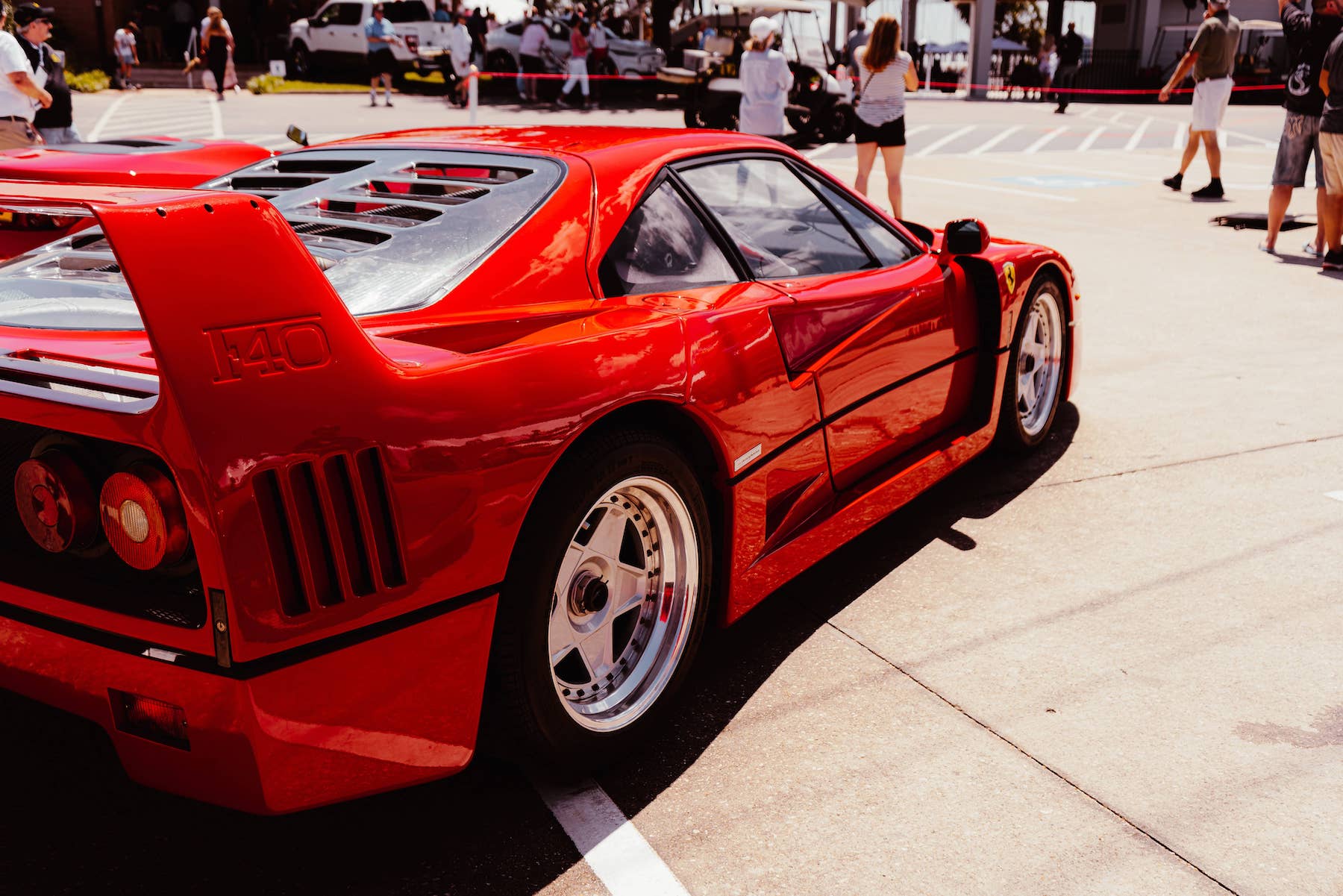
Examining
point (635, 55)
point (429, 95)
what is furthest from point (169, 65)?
point (635, 55)

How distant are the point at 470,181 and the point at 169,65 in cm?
3278

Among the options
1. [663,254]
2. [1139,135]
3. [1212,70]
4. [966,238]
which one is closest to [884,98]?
[1212,70]

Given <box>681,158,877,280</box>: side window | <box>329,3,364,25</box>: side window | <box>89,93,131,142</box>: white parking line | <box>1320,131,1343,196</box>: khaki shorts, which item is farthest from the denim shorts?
<box>329,3,364,25</box>: side window

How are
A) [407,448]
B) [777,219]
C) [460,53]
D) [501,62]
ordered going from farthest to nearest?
[501,62] < [460,53] < [777,219] < [407,448]

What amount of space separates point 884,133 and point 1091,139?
1134 cm

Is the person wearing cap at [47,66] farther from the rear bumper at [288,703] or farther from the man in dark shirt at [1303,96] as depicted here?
the man in dark shirt at [1303,96]

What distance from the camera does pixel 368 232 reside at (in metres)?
2.80

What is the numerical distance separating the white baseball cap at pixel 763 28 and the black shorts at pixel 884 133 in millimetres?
1388

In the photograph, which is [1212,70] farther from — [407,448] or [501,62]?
[501,62]

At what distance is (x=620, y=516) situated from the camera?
2.59 meters

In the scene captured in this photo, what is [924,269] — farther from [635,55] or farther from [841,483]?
[635,55]

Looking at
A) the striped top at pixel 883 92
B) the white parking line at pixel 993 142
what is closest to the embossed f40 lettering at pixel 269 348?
the striped top at pixel 883 92

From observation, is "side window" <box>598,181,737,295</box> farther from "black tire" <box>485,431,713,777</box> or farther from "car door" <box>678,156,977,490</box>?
"black tire" <box>485,431,713,777</box>

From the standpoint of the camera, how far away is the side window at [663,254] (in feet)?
9.27
